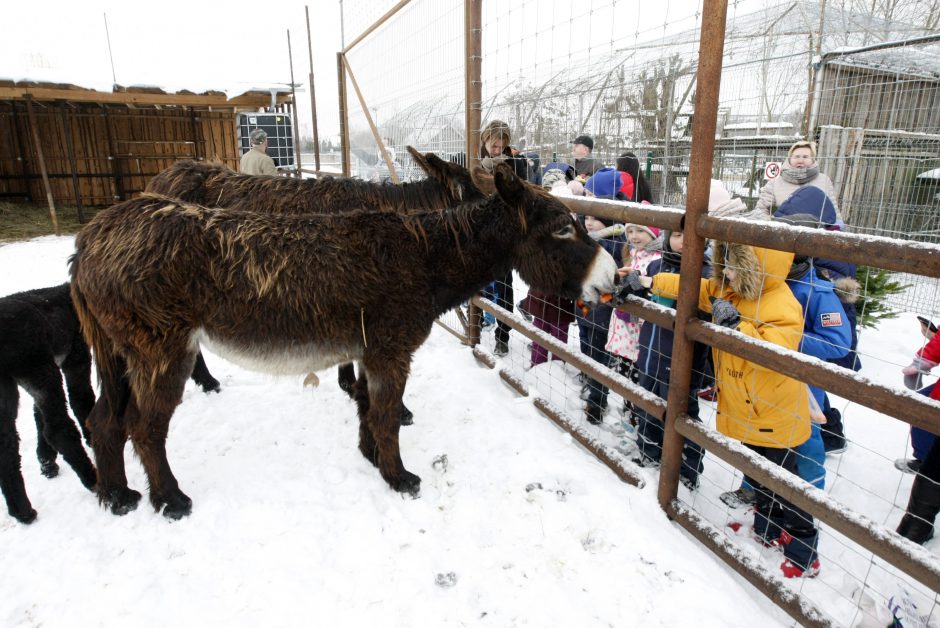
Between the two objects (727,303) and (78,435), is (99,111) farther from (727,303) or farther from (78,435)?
(727,303)

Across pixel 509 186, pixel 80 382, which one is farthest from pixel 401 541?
pixel 80 382

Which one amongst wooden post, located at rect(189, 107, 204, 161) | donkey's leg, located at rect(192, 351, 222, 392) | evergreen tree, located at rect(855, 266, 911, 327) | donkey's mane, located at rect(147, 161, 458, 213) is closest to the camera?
donkey's mane, located at rect(147, 161, 458, 213)

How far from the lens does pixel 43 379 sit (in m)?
3.19

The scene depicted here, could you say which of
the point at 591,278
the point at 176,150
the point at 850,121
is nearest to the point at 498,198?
the point at 591,278

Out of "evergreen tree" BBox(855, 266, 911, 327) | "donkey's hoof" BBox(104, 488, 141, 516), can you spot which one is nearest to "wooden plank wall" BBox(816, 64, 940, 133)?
"evergreen tree" BBox(855, 266, 911, 327)

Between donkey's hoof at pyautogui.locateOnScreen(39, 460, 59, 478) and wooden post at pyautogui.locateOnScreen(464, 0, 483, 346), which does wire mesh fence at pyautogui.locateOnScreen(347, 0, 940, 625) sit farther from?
donkey's hoof at pyautogui.locateOnScreen(39, 460, 59, 478)

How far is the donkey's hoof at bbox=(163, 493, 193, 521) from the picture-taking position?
3.17 meters

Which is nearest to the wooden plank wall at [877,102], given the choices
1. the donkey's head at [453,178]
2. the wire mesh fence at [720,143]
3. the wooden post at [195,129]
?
the wire mesh fence at [720,143]

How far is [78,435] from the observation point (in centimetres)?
337

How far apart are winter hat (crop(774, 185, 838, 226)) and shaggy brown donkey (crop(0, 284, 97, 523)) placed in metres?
5.10

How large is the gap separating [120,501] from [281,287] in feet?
5.90

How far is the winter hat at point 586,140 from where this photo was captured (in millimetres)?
4293

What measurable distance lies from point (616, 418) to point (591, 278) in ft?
5.98

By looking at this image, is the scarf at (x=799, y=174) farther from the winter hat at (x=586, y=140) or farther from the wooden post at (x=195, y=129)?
the wooden post at (x=195, y=129)
